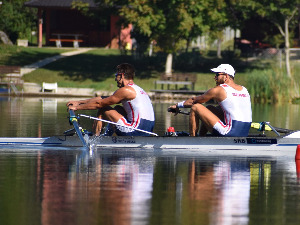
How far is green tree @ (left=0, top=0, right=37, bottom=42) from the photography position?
236ft

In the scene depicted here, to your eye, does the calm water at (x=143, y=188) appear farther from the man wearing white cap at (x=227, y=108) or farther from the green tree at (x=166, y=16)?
the green tree at (x=166, y=16)

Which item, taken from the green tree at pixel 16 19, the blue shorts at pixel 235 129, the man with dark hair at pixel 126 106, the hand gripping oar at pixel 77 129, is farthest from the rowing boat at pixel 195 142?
the green tree at pixel 16 19

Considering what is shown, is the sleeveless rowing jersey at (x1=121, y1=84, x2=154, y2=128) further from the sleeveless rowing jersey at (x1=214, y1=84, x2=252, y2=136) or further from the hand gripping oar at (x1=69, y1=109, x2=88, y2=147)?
the sleeveless rowing jersey at (x1=214, y1=84, x2=252, y2=136)

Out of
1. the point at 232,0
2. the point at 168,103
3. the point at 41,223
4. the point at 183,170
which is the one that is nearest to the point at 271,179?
the point at 183,170

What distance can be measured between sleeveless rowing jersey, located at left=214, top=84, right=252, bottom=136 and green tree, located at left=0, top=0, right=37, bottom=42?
54.4 meters

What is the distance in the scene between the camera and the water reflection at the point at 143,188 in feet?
38.0

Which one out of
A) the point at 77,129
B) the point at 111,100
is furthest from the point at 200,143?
the point at 77,129

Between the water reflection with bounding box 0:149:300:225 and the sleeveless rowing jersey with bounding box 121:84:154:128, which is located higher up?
the sleeveless rowing jersey with bounding box 121:84:154:128

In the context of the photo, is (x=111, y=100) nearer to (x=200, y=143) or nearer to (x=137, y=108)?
(x=137, y=108)

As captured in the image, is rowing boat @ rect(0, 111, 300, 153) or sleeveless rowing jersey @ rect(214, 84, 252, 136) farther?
rowing boat @ rect(0, 111, 300, 153)

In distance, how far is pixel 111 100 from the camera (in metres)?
19.2

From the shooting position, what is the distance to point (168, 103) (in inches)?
1790

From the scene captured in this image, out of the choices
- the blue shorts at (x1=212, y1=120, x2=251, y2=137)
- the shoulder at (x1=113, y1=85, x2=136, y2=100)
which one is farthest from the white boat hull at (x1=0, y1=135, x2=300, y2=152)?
the shoulder at (x1=113, y1=85, x2=136, y2=100)

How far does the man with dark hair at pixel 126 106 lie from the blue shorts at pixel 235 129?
4.42ft
